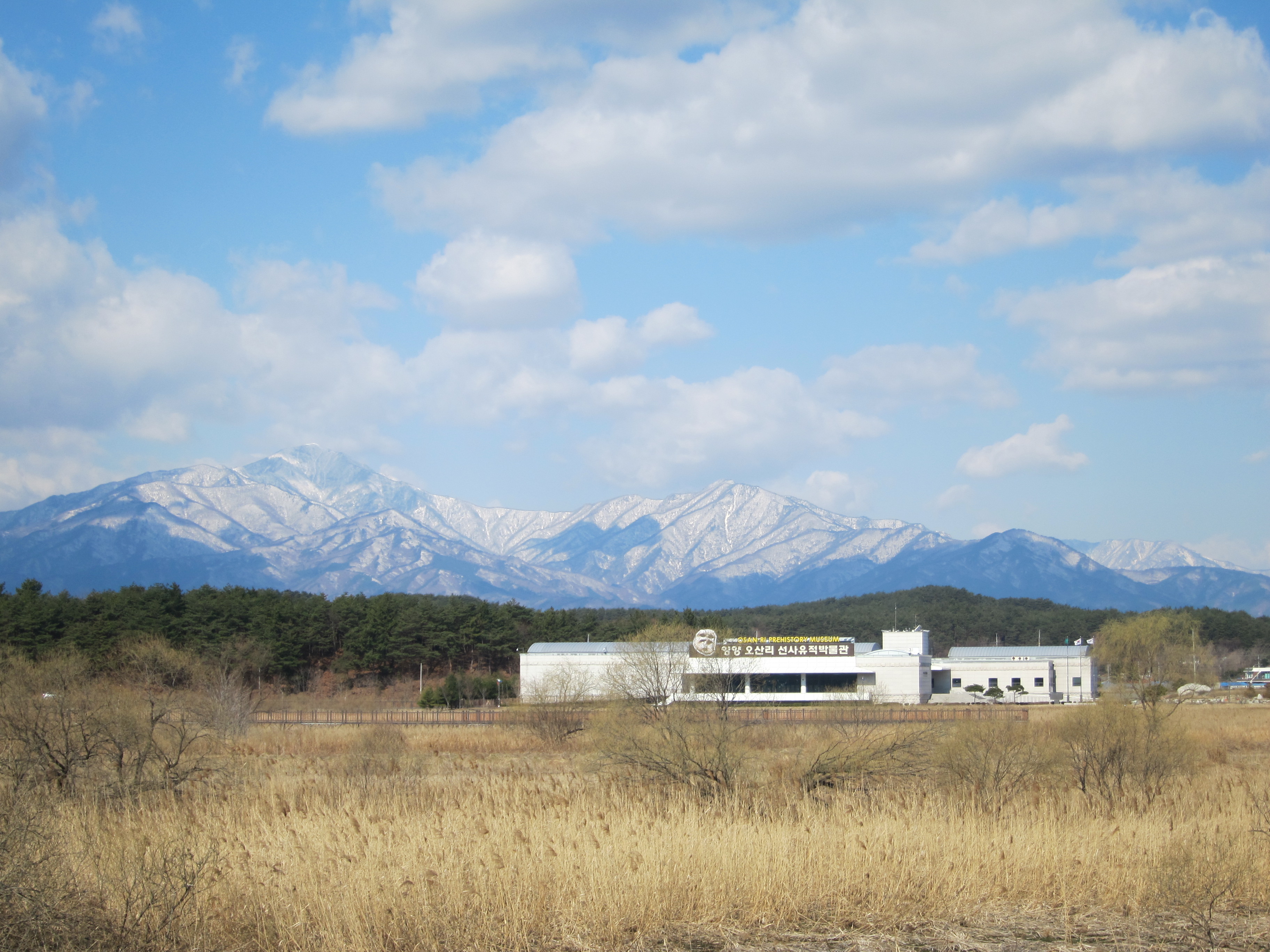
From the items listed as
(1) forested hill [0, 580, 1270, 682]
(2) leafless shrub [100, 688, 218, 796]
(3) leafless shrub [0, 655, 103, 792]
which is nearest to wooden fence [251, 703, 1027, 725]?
(1) forested hill [0, 580, 1270, 682]

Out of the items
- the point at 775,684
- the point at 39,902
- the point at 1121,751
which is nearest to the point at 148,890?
the point at 39,902

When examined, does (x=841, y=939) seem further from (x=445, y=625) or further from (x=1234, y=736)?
(x=445, y=625)

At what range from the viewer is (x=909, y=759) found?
1848cm

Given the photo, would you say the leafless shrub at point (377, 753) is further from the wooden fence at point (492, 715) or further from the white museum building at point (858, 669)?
the white museum building at point (858, 669)

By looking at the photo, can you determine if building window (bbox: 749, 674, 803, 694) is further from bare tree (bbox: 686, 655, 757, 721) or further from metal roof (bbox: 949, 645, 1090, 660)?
metal roof (bbox: 949, 645, 1090, 660)

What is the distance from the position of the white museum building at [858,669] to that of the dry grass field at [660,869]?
227 ft

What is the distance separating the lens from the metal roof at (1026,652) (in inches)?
4269

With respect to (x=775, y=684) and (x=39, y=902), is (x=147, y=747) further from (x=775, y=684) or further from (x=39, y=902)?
(x=775, y=684)

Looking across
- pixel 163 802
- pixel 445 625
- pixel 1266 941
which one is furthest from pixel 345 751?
pixel 445 625

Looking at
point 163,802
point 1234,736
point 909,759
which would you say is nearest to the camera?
point 163,802

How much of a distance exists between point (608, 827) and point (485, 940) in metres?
4.68

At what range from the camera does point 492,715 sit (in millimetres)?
70375

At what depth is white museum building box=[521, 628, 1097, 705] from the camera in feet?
313

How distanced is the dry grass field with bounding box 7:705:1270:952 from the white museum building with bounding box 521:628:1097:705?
6926cm
